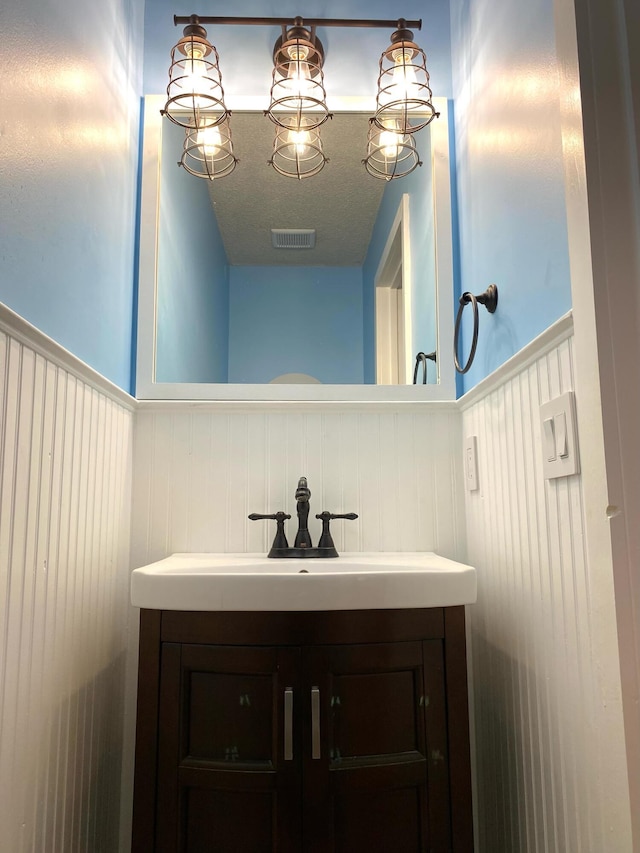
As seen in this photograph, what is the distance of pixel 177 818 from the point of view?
112 centimetres

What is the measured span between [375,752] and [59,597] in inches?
25.4

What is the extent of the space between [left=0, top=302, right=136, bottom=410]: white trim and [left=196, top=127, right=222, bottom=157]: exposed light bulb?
0.77 metres

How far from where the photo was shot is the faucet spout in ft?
5.00

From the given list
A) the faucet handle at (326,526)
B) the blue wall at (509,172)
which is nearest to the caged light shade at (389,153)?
the blue wall at (509,172)

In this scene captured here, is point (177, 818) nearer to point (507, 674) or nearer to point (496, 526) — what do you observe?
point (507, 674)

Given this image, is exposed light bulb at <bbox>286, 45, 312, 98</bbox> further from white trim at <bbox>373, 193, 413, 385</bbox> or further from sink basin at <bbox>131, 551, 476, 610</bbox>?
sink basin at <bbox>131, 551, 476, 610</bbox>

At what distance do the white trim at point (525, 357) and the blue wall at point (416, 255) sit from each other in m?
0.26

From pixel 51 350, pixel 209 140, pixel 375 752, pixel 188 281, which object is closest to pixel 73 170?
pixel 51 350

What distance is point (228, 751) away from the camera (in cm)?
113

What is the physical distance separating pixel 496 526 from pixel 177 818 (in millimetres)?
850

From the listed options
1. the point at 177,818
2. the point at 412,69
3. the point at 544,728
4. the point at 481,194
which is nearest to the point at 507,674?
the point at 544,728

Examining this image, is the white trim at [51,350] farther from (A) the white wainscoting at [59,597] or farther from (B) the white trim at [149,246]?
(B) the white trim at [149,246]

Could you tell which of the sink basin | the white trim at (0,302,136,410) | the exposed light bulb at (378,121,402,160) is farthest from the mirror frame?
the sink basin

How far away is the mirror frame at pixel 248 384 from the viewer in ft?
5.53
